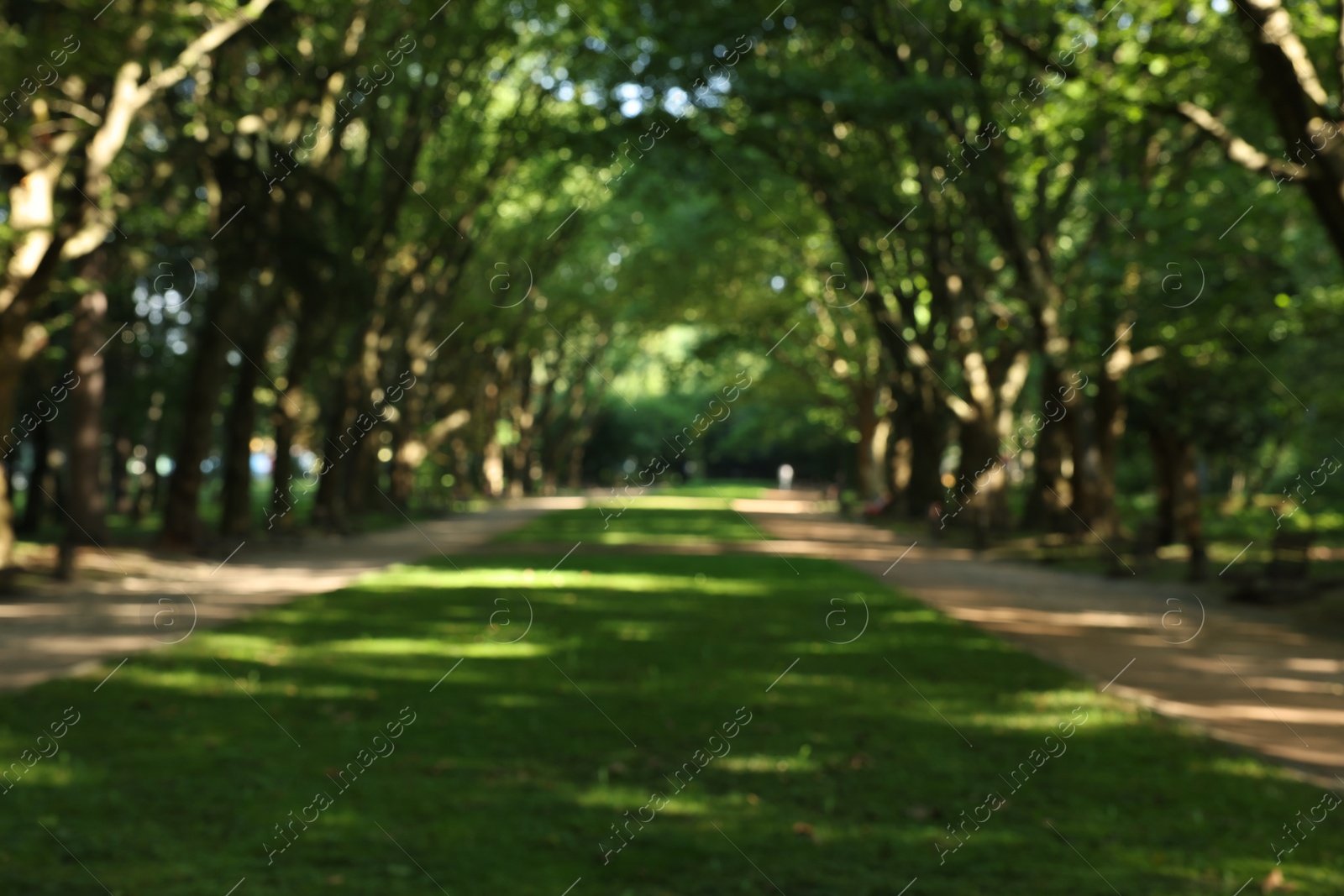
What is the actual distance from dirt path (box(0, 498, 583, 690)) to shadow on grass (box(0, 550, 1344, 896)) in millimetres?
954

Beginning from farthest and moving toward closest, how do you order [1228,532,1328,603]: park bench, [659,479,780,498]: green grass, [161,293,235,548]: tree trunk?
[659,479,780,498]: green grass → [161,293,235,548]: tree trunk → [1228,532,1328,603]: park bench

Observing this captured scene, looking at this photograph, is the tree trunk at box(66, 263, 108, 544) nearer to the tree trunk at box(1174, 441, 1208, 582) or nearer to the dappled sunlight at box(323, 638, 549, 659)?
the dappled sunlight at box(323, 638, 549, 659)

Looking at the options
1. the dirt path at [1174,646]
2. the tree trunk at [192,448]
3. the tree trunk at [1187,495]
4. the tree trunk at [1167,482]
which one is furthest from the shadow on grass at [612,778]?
the tree trunk at [1167,482]

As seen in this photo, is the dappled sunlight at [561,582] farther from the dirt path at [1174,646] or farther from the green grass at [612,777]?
the green grass at [612,777]

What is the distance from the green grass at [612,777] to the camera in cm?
582

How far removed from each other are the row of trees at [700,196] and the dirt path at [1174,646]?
359 cm

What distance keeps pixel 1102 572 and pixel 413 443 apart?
2206 centimetres

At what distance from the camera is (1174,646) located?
13.7 metres

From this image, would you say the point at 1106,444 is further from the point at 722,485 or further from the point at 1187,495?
the point at 722,485

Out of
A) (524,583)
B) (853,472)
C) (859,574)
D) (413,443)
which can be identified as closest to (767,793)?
(524,583)

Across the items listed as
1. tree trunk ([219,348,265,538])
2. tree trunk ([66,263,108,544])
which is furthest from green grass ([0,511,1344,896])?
tree trunk ([219,348,265,538])

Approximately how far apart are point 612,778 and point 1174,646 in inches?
329

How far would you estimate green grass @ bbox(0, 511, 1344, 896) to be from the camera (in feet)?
19.1

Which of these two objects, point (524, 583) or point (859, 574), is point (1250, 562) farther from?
point (524, 583)
